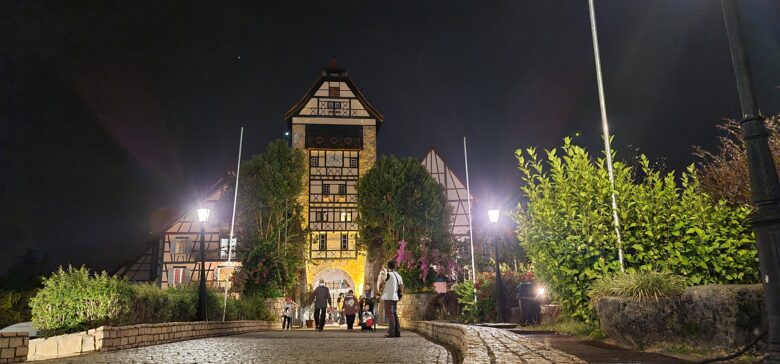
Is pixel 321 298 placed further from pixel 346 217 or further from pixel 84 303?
pixel 346 217

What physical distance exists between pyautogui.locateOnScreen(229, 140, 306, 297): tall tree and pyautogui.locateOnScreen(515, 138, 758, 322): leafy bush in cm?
2029

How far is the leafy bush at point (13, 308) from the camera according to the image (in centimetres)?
2484

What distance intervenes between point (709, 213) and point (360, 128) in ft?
97.8

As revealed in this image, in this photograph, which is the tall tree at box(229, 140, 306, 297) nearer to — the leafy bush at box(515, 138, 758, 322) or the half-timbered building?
the half-timbered building

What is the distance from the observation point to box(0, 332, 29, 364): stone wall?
6309 millimetres

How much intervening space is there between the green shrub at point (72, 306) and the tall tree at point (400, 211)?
20083 millimetres

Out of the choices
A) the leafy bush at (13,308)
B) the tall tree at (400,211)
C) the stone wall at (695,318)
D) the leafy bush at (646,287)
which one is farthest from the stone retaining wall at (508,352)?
the leafy bush at (13,308)

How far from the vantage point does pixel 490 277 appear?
16.5 meters

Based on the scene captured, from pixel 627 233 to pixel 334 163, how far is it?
28.8 meters

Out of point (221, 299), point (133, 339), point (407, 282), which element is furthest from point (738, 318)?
point (407, 282)

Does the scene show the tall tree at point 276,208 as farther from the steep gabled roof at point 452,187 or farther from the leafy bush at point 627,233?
the leafy bush at point 627,233

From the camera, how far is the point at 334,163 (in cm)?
3544

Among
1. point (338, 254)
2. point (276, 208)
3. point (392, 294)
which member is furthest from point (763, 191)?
point (338, 254)

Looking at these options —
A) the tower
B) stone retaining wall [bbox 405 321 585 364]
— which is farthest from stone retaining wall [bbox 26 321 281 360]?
the tower
